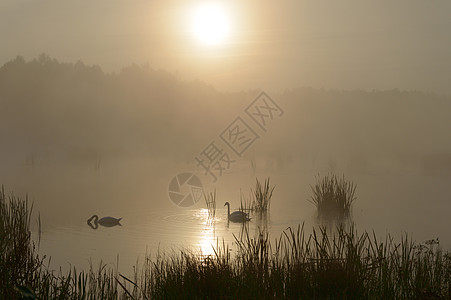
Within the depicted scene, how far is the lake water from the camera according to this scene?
1127 centimetres

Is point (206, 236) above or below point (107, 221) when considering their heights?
below

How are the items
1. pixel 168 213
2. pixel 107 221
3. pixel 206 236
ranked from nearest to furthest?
1. pixel 206 236
2. pixel 107 221
3. pixel 168 213

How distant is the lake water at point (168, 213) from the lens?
11.3 metres

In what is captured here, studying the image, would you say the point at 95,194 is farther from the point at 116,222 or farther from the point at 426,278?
the point at 426,278

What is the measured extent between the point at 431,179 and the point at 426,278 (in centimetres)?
2285

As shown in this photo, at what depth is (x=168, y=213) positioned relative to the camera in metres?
16.1

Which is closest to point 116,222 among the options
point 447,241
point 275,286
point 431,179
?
point 447,241

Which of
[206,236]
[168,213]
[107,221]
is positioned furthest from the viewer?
[168,213]

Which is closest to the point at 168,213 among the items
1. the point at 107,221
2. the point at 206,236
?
the point at 107,221

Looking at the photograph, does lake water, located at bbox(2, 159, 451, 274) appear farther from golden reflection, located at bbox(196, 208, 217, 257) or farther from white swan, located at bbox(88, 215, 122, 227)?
white swan, located at bbox(88, 215, 122, 227)

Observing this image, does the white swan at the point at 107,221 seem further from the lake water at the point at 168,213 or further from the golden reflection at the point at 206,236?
the golden reflection at the point at 206,236

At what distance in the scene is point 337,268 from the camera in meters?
6.02

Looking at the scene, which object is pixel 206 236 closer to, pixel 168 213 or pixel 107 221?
pixel 107 221

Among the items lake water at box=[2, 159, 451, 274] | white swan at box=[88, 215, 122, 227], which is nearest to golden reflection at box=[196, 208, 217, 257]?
lake water at box=[2, 159, 451, 274]
